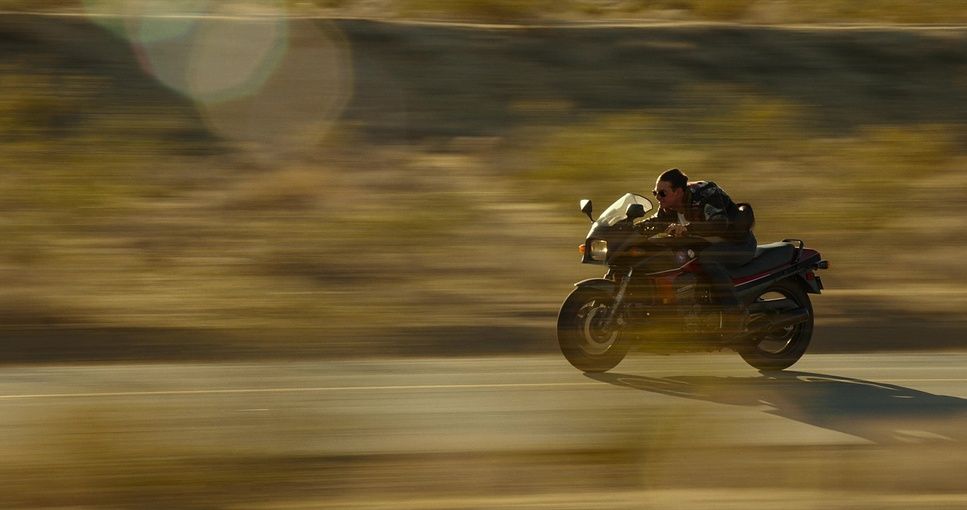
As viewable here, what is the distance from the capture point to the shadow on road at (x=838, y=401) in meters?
9.30

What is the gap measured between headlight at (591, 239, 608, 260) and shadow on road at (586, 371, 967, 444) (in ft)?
2.93

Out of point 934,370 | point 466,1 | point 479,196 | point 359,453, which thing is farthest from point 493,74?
point 359,453

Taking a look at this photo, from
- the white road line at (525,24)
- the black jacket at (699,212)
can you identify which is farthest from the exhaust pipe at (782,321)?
the white road line at (525,24)

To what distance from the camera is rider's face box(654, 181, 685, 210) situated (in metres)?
10.8

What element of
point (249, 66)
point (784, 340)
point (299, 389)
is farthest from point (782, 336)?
point (249, 66)

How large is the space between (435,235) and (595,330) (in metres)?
6.89

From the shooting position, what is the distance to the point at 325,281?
1590 centimetres

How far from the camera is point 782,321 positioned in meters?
11.7

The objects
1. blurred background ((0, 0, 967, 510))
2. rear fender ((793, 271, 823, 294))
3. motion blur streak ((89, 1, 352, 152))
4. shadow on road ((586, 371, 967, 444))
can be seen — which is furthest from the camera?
motion blur streak ((89, 1, 352, 152))

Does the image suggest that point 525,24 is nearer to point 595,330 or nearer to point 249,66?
point 249,66

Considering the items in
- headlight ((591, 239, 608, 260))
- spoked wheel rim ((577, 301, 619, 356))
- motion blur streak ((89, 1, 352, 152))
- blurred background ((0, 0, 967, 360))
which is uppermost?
motion blur streak ((89, 1, 352, 152))

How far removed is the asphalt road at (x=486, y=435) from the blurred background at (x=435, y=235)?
0.04m

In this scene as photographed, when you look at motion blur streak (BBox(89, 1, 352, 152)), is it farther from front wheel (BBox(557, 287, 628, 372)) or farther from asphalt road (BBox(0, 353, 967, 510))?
front wheel (BBox(557, 287, 628, 372))

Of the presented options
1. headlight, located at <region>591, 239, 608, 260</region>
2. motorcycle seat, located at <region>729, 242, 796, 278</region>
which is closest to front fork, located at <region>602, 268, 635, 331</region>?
headlight, located at <region>591, 239, 608, 260</region>
